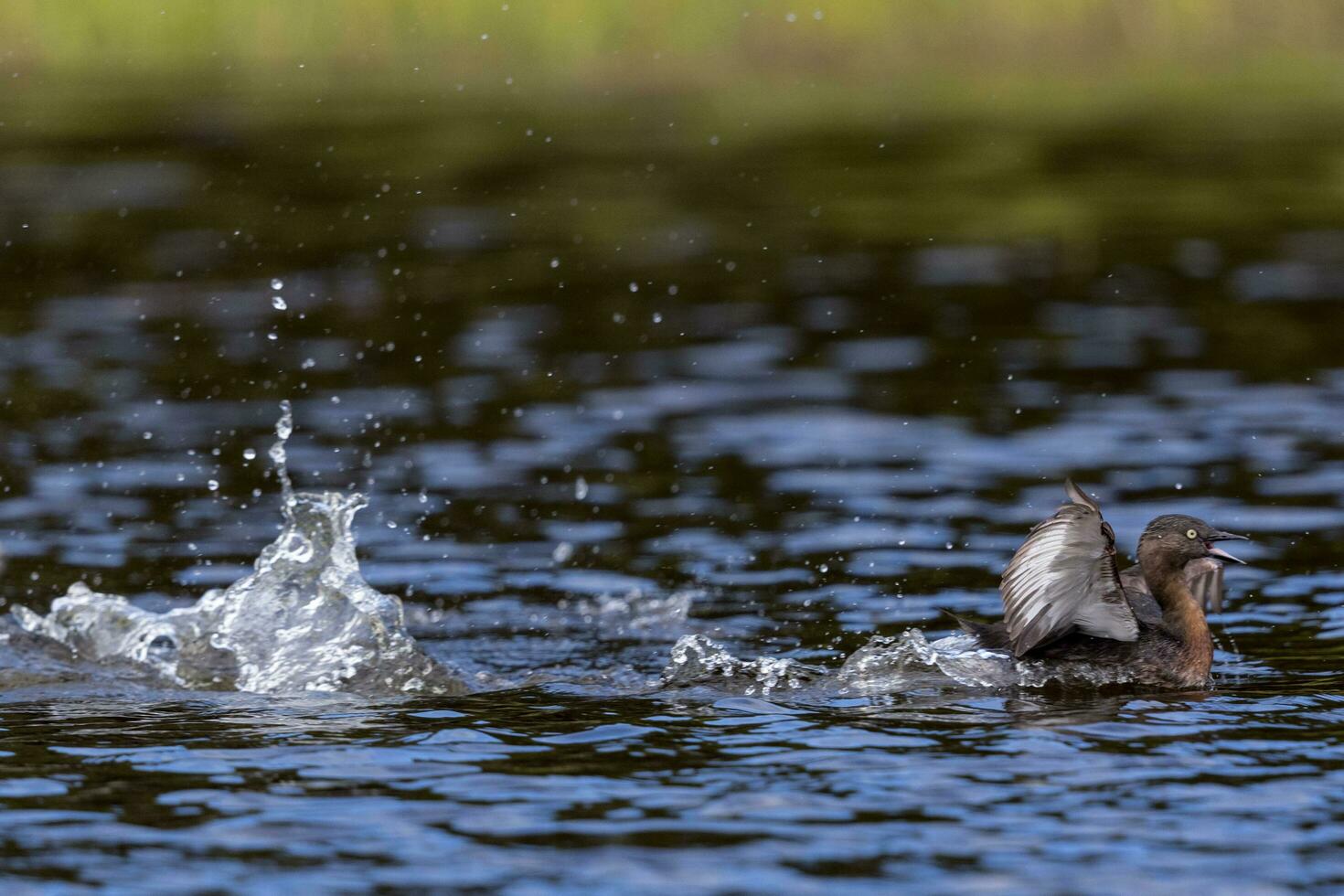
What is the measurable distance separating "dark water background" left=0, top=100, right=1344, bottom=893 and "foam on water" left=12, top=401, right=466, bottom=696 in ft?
1.08

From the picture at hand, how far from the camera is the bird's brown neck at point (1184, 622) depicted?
380 inches

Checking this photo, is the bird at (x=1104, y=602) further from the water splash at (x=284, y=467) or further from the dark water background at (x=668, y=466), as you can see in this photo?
the water splash at (x=284, y=467)

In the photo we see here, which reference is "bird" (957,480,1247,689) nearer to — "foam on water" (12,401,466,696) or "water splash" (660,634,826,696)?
"water splash" (660,634,826,696)

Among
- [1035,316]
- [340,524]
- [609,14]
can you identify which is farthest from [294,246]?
[609,14]

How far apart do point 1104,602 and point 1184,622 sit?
0.54 m

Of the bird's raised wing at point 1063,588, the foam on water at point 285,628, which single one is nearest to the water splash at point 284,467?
the foam on water at point 285,628

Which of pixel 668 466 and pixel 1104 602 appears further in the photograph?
pixel 668 466

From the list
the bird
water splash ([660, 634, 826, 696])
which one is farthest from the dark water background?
the bird

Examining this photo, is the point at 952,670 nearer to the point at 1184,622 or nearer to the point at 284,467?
the point at 1184,622

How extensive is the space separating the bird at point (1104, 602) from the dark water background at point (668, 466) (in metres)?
0.30

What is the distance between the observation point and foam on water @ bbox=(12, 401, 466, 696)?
10086mm

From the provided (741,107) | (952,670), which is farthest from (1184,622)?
(741,107)

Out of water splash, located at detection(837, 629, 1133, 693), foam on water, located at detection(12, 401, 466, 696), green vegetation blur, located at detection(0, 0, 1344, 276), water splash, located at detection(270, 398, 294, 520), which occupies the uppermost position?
green vegetation blur, located at detection(0, 0, 1344, 276)

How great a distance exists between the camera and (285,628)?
10625mm
